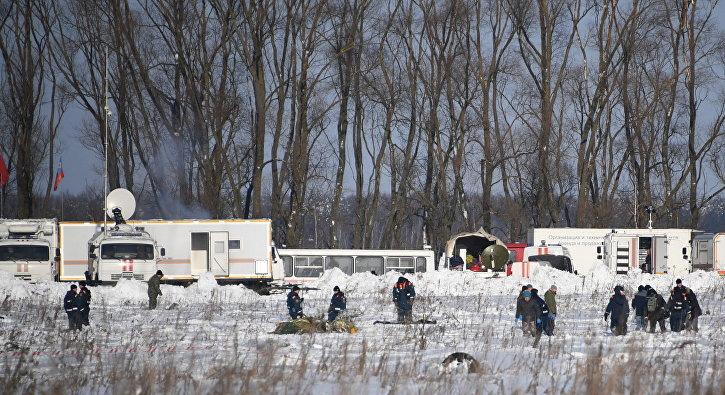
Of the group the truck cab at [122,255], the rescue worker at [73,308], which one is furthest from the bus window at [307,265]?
the rescue worker at [73,308]

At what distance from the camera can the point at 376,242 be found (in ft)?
462

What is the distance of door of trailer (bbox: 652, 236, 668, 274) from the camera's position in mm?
50000

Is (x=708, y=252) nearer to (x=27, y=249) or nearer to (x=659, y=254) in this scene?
(x=659, y=254)

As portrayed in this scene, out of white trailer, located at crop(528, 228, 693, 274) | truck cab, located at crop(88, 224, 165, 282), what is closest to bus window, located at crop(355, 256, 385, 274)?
white trailer, located at crop(528, 228, 693, 274)

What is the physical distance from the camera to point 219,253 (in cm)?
4125

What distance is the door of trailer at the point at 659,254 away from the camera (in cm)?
5000

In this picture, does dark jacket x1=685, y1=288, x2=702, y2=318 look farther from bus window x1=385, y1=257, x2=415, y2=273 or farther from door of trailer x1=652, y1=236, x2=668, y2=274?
door of trailer x1=652, y1=236, x2=668, y2=274

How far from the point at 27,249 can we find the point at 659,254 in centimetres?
2821

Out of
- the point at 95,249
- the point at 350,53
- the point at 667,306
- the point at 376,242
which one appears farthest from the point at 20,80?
the point at 376,242

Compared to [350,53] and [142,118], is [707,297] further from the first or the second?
[142,118]

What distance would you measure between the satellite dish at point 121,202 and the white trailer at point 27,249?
8.37 ft

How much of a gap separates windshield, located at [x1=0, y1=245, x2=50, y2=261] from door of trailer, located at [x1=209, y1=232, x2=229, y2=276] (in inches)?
243

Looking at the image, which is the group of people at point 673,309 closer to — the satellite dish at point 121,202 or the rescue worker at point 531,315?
the rescue worker at point 531,315

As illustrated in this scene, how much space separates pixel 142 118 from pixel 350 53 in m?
11.5
